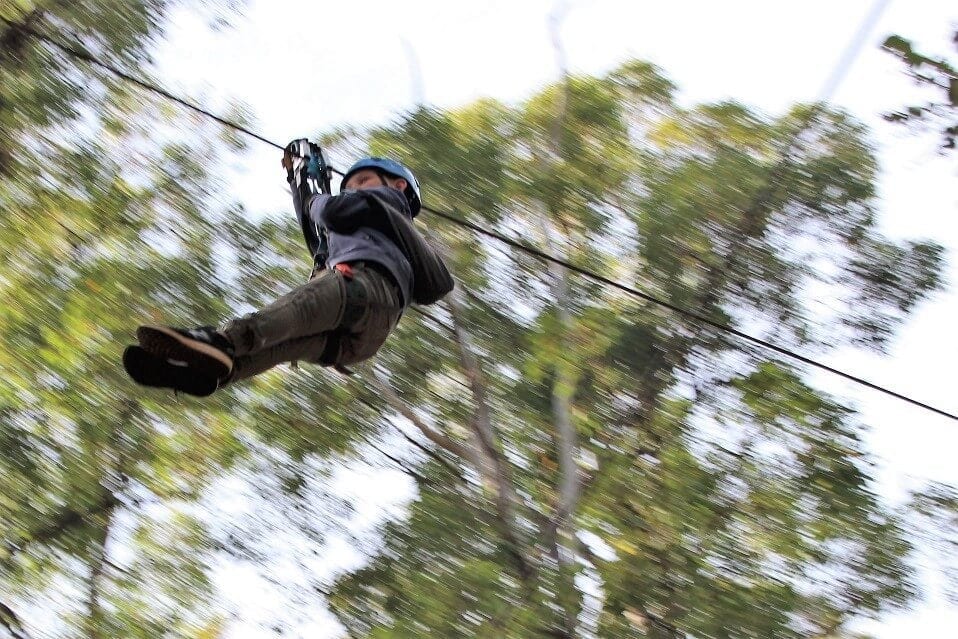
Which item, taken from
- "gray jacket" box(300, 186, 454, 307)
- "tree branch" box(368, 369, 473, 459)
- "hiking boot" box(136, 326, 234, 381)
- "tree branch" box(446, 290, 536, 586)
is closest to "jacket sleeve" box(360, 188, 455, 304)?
"gray jacket" box(300, 186, 454, 307)

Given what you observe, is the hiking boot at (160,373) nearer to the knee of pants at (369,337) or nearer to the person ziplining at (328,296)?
the person ziplining at (328,296)

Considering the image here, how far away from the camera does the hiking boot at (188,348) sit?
9.20 ft

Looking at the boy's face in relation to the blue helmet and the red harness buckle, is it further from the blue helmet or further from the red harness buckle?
the red harness buckle

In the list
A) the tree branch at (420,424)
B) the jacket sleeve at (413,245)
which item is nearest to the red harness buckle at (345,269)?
the jacket sleeve at (413,245)

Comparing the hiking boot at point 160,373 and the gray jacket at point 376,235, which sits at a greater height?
the gray jacket at point 376,235

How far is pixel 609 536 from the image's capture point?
6969 millimetres

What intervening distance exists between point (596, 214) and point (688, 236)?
3.13ft

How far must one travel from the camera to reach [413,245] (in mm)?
3803

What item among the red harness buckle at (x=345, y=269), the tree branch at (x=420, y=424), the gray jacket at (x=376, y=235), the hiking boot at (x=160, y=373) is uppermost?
the gray jacket at (x=376, y=235)

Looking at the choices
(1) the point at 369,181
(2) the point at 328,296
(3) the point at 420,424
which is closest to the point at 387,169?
(1) the point at 369,181

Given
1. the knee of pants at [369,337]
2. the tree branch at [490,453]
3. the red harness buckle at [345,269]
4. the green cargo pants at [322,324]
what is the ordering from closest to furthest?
the green cargo pants at [322,324]
the red harness buckle at [345,269]
the knee of pants at [369,337]
the tree branch at [490,453]

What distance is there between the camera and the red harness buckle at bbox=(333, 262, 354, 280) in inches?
137

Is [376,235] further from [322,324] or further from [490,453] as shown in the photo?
[490,453]

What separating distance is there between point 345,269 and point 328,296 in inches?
7.0
